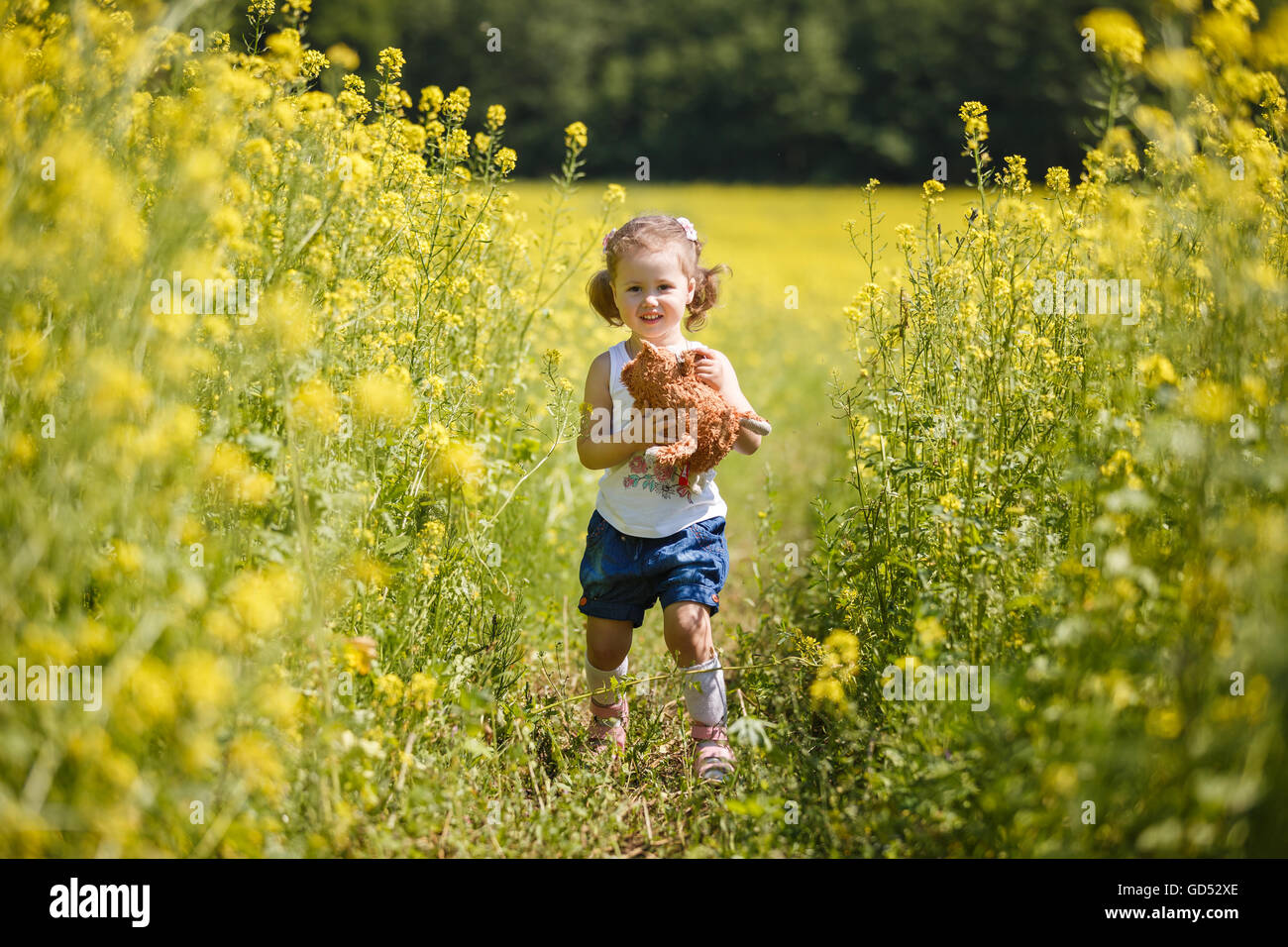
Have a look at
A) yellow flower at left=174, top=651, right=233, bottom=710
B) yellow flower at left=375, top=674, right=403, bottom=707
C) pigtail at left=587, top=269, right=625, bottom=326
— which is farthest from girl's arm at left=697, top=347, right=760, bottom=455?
yellow flower at left=174, top=651, right=233, bottom=710

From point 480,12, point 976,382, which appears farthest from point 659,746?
point 480,12

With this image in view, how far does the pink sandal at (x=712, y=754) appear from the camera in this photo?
109 inches

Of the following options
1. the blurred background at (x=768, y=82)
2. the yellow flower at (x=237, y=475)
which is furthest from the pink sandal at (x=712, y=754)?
the blurred background at (x=768, y=82)

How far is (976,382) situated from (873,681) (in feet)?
3.37

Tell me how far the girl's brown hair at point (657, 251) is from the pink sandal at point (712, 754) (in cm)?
133

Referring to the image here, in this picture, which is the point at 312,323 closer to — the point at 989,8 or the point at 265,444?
the point at 265,444

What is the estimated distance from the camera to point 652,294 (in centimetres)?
291

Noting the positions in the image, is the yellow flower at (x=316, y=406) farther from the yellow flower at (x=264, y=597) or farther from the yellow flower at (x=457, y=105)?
the yellow flower at (x=457, y=105)

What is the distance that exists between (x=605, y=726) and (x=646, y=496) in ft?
2.50

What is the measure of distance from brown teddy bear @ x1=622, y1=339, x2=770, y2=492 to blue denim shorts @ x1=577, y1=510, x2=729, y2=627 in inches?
9.2

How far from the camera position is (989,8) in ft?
141

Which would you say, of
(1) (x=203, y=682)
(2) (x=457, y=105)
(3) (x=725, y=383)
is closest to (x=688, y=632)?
(3) (x=725, y=383)

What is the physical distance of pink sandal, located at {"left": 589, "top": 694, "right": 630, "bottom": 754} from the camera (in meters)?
3.01
